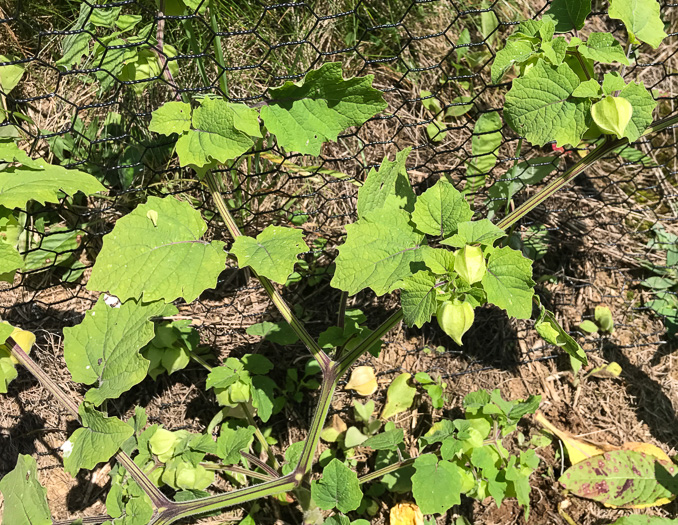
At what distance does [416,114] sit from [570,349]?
1466 mm

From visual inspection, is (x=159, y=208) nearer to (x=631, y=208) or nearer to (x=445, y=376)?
(x=445, y=376)

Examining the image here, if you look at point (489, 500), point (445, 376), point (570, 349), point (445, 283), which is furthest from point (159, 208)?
point (489, 500)

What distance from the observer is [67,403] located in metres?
1.35

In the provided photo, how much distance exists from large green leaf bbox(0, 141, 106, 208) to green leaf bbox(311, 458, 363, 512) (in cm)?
95

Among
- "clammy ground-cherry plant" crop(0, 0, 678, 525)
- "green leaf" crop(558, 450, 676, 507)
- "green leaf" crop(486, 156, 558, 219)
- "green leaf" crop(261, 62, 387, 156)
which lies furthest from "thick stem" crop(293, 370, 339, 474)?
"green leaf" crop(558, 450, 676, 507)

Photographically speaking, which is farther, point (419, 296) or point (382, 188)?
point (382, 188)

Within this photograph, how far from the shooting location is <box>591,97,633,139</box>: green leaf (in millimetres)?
1286

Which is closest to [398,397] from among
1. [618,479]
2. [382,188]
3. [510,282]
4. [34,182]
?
[618,479]

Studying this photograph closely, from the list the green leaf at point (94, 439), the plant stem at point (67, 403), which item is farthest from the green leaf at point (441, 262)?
the plant stem at point (67, 403)

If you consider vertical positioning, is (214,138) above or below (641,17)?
below

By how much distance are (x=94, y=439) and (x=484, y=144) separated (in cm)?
171

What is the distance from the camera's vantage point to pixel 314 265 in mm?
2270

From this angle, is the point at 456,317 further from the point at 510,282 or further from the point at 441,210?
the point at 441,210

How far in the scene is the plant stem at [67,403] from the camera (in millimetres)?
1330
